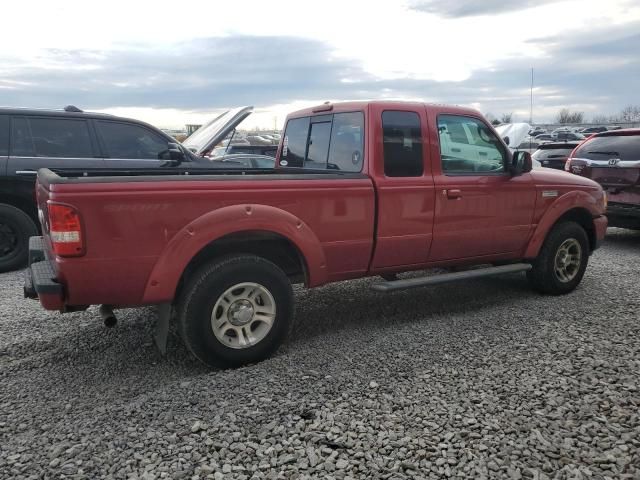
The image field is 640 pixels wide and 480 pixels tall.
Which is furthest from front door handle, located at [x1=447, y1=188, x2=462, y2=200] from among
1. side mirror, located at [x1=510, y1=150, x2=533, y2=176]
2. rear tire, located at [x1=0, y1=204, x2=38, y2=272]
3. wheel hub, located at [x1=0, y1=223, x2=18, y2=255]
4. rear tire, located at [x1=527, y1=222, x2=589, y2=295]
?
wheel hub, located at [x1=0, y1=223, x2=18, y2=255]

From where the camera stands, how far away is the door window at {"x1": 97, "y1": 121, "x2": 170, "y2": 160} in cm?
675

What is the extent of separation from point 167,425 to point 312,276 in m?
1.48

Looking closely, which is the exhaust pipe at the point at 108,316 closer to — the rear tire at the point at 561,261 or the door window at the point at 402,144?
the door window at the point at 402,144

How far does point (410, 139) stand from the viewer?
4.39m

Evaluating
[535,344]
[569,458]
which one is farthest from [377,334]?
[569,458]

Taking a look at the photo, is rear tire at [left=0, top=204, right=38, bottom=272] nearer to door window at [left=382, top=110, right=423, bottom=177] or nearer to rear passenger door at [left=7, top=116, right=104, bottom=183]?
rear passenger door at [left=7, top=116, right=104, bottom=183]

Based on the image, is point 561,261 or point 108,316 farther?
point 561,261

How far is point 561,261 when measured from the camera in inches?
214

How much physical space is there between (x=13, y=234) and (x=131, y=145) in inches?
69.5

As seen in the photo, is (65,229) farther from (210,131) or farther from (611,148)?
(611,148)

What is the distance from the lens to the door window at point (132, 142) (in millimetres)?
6750

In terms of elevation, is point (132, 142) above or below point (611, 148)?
above

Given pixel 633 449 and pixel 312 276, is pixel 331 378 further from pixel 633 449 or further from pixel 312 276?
pixel 633 449

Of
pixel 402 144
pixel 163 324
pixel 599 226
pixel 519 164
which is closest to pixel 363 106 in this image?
pixel 402 144
